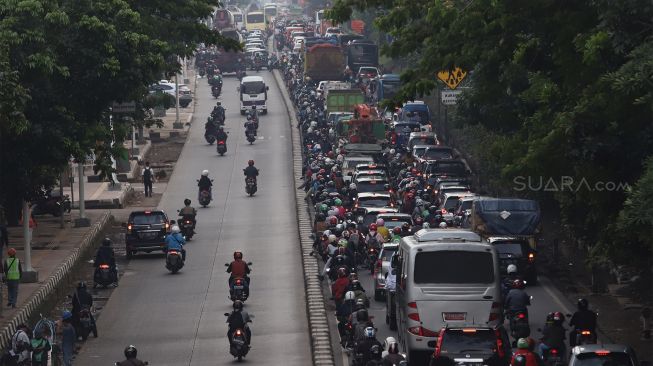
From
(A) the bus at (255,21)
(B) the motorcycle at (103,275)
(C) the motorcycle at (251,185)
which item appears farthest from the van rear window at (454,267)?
(A) the bus at (255,21)

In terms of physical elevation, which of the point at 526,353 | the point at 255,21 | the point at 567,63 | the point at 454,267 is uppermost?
the point at 567,63

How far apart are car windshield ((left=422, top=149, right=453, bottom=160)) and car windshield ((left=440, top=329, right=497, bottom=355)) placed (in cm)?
3710

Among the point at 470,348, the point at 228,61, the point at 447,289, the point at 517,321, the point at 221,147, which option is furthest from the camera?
the point at 228,61

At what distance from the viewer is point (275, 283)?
4309 centimetres

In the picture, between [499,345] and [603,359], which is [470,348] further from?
[603,359]

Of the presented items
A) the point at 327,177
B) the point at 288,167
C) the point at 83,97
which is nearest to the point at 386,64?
the point at 288,167

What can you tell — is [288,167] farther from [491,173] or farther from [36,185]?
[36,185]

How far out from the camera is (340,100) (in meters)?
80.7

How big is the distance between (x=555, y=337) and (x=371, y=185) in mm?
25973

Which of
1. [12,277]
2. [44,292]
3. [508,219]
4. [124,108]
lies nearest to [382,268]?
[508,219]

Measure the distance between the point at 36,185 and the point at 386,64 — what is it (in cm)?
6868

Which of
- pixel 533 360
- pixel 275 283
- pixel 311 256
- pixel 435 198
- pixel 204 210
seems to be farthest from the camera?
pixel 204 210

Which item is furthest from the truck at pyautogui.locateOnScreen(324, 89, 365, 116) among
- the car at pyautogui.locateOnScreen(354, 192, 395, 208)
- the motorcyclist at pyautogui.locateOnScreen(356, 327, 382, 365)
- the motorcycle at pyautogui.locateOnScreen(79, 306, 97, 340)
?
the motorcyclist at pyautogui.locateOnScreen(356, 327, 382, 365)

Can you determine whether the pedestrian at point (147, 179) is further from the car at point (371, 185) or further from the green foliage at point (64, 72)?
the green foliage at point (64, 72)
